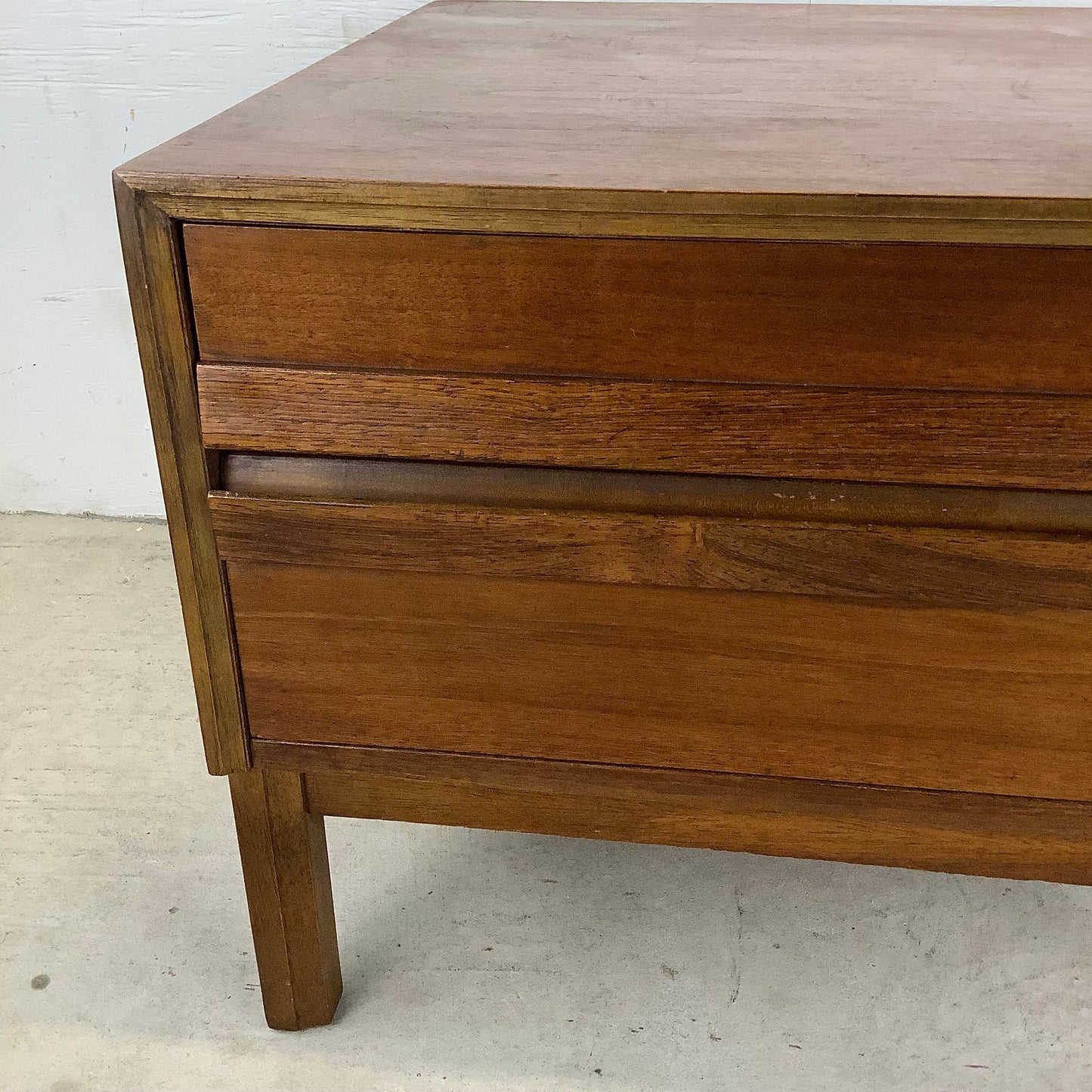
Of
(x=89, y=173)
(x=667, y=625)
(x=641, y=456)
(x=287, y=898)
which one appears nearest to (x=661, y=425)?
(x=641, y=456)

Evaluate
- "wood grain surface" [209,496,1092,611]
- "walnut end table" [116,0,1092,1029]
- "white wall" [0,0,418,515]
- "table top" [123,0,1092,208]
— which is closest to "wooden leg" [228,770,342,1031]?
"walnut end table" [116,0,1092,1029]

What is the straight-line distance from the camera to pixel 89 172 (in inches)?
60.2

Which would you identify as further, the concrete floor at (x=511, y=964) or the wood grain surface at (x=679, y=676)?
the concrete floor at (x=511, y=964)

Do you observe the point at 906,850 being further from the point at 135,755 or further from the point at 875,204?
the point at 135,755

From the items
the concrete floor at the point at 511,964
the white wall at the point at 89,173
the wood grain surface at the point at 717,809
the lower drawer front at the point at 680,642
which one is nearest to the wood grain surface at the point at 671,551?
the lower drawer front at the point at 680,642

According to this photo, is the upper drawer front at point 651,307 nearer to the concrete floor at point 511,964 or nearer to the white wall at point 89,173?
the concrete floor at point 511,964

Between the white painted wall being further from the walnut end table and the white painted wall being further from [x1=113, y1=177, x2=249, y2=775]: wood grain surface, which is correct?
[x1=113, y1=177, x2=249, y2=775]: wood grain surface

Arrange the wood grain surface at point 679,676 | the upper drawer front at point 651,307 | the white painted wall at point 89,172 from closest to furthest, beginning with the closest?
the upper drawer front at point 651,307 < the wood grain surface at point 679,676 < the white painted wall at point 89,172

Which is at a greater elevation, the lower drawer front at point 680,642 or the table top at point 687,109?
the table top at point 687,109

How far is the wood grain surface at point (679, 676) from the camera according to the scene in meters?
0.74

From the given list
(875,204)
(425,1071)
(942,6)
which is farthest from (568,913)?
(942,6)

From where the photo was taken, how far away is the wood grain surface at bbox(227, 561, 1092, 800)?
739mm

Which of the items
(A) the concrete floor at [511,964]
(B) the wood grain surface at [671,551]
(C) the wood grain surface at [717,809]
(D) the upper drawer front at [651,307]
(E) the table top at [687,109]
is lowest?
(A) the concrete floor at [511,964]

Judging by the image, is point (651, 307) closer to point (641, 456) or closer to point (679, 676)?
point (641, 456)
